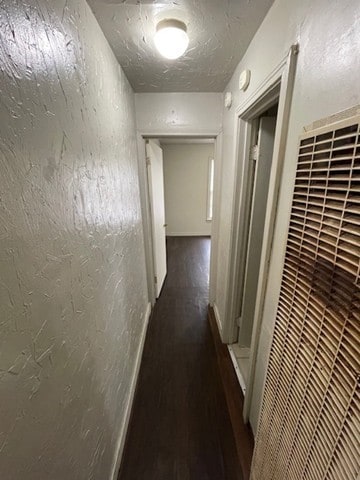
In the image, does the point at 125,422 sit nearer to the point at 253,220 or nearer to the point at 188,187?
the point at 253,220

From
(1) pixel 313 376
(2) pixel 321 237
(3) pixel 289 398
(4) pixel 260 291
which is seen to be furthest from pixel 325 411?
(4) pixel 260 291

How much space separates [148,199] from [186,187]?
2.96 m

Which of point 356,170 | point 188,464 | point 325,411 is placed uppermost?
point 356,170

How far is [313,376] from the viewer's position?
1.95 feet

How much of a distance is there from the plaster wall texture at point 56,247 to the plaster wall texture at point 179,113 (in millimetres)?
800

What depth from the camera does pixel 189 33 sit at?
1.10 metres

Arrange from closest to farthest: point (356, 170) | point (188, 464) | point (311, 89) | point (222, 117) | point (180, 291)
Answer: point (356, 170) < point (311, 89) < point (188, 464) < point (222, 117) < point (180, 291)

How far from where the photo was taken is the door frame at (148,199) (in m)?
2.01

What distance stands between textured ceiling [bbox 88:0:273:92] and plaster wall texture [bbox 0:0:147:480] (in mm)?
131

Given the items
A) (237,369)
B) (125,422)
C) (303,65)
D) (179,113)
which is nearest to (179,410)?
(125,422)

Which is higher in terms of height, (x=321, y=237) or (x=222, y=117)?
(x=222, y=117)

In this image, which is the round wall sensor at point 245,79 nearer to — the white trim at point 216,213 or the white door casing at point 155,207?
the white trim at point 216,213

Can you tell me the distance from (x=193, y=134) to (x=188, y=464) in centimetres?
244

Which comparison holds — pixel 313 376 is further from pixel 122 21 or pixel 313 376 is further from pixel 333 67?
pixel 122 21
